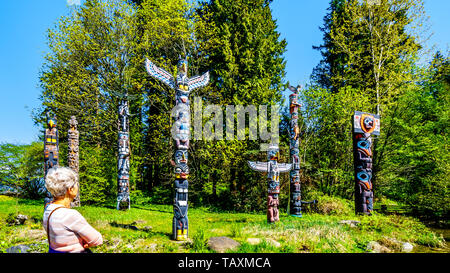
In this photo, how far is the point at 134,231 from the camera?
830 cm

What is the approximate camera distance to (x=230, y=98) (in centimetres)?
1869

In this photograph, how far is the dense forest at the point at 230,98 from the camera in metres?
15.6

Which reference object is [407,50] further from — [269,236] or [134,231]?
[134,231]

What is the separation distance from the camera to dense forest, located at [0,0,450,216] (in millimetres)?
15633

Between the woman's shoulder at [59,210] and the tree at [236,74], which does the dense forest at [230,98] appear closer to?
the tree at [236,74]

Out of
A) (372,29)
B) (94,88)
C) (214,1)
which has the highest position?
A: (214,1)

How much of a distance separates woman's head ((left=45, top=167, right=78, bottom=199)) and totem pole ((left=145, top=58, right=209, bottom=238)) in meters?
5.33

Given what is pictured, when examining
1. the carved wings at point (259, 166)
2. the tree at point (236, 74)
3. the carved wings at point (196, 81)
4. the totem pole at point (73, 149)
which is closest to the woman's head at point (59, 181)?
the carved wings at point (196, 81)

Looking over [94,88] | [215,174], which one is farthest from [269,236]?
[94,88]

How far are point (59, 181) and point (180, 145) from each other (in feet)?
18.6

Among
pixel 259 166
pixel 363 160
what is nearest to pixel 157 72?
pixel 259 166

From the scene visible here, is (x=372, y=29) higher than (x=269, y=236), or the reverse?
(x=372, y=29)
